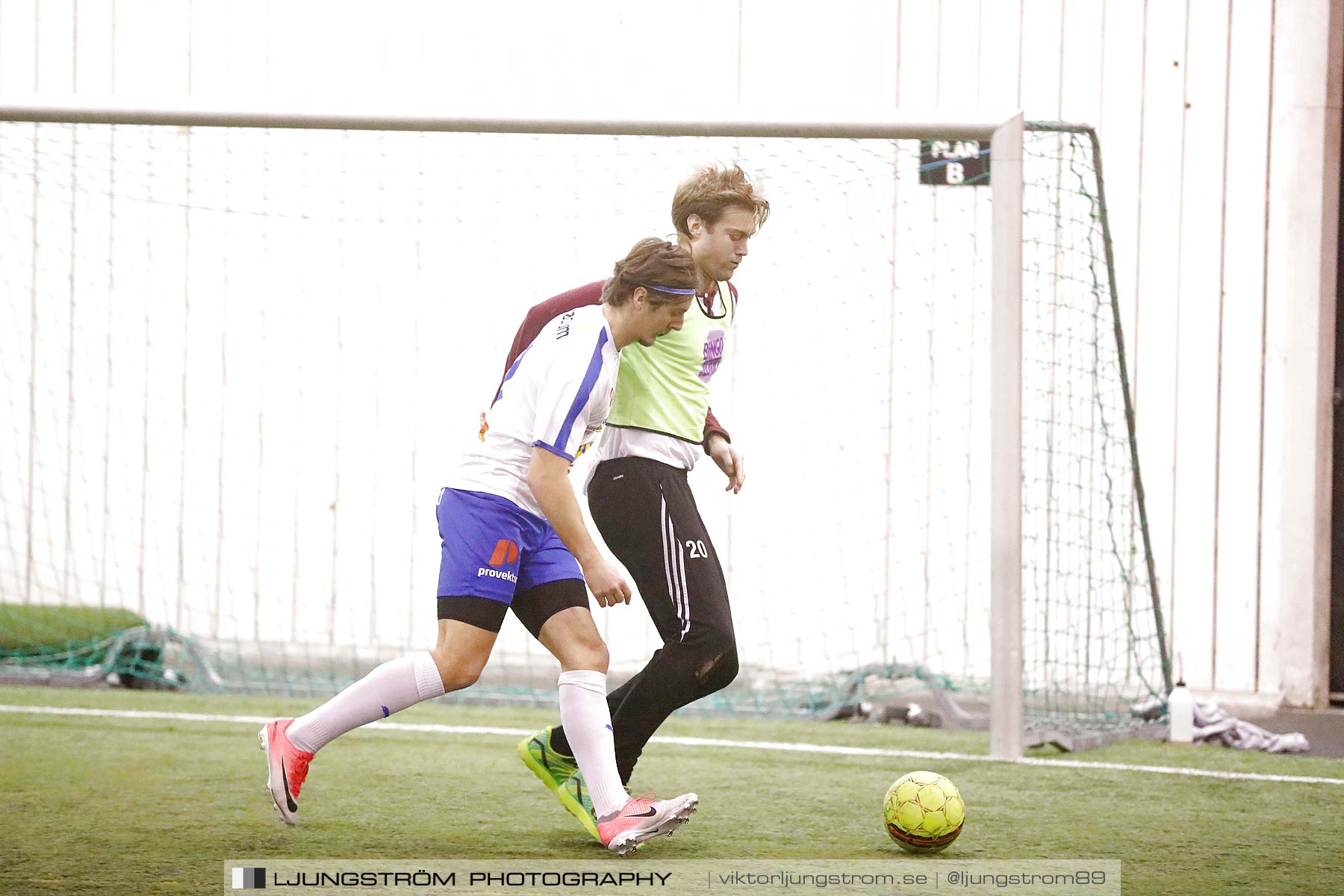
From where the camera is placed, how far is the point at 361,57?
23.1 feet

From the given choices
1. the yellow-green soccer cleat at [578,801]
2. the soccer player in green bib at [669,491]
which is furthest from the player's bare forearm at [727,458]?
the yellow-green soccer cleat at [578,801]

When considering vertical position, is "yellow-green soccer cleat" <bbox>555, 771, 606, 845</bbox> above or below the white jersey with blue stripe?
below

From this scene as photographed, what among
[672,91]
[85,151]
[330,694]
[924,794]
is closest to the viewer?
[924,794]

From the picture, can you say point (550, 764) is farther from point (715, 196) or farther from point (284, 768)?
point (715, 196)

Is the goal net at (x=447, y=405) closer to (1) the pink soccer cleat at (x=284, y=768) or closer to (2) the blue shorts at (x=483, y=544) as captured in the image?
(1) the pink soccer cleat at (x=284, y=768)

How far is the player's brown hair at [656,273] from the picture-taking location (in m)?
3.01

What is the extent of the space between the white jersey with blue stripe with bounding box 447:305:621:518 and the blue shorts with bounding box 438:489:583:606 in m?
0.03

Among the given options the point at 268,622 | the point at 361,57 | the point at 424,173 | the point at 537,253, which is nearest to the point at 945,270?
the point at 537,253

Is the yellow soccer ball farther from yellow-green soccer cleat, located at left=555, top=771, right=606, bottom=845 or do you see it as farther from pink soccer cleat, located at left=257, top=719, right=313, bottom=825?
pink soccer cleat, located at left=257, top=719, right=313, bottom=825

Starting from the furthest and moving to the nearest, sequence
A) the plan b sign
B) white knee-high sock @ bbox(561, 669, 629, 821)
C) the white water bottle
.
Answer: the white water bottle, the plan b sign, white knee-high sock @ bbox(561, 669, 629, 821)

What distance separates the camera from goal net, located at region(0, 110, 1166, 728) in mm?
6398

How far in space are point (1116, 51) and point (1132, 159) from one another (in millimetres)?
545

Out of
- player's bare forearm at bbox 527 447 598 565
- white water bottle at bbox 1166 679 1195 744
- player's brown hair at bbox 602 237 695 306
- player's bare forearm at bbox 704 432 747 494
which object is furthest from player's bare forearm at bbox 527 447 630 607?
white water bottle at bbox 1166 679 1195 744

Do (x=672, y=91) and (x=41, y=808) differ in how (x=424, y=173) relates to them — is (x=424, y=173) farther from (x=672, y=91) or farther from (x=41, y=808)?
(x=41, y=808)
